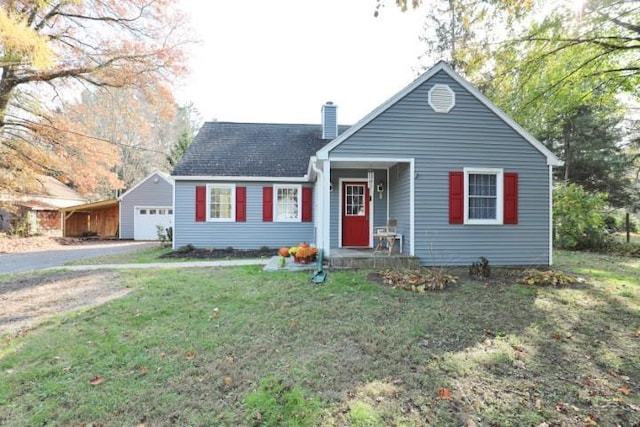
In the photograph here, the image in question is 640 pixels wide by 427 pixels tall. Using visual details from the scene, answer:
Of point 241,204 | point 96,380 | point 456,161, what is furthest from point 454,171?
point 96,380

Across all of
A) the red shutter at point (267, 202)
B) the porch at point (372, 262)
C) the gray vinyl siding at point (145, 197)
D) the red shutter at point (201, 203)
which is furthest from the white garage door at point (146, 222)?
the porch at point (372, 262)

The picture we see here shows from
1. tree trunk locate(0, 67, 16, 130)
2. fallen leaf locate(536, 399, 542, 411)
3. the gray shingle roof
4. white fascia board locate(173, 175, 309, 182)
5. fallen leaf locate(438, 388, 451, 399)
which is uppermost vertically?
tree trunk locate(0, 67, 16, 130)

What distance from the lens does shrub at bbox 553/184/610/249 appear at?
1192 cm

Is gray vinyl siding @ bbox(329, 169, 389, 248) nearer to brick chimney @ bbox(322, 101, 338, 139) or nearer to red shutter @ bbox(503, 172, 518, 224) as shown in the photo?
red shutter @ bbox(503, 172, 518, 224)

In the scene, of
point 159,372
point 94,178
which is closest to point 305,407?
point 159,372

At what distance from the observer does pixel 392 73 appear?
64.6ft

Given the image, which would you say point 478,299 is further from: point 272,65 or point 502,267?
point 272,65

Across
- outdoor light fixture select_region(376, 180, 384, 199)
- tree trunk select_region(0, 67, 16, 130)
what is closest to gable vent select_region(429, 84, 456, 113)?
outdoor light fixture select_region(376, 180, 384, 199)

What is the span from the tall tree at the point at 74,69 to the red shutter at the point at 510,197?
13827 millimetres

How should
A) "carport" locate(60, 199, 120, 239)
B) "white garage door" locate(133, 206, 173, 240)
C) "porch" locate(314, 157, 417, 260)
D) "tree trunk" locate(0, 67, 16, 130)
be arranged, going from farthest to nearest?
"carport" locate(60, 199, 120, 239)
"white garage door" locate(133, 206, 173, 240)
"tree trunk" locate(0, 67, 16, 130)
"porch" locate(314, 157, 417, 260)

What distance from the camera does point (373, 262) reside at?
779 cm

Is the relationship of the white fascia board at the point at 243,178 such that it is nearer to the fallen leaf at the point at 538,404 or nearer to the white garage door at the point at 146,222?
the white garage door at the point at 146,222

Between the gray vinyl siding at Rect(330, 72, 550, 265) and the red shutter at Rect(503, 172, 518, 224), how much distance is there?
16 cm

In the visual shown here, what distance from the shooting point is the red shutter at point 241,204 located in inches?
473
